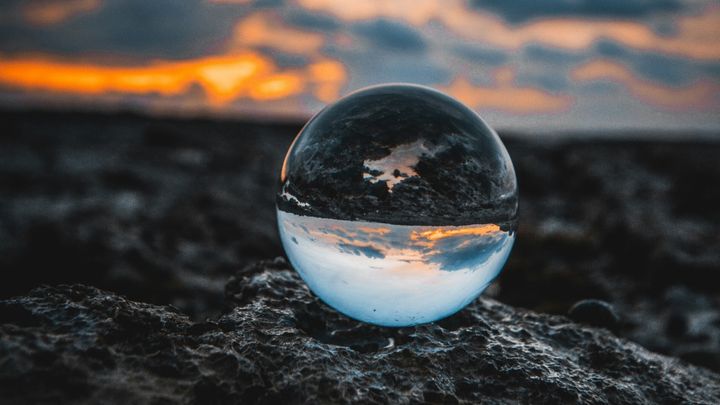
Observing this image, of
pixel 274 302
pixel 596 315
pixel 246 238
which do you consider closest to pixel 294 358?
pixel 274 302

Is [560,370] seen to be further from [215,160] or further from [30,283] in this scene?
[215,160]

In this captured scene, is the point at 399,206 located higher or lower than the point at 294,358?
higher

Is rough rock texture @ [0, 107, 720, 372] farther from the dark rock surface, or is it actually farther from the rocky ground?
the dark rock surface

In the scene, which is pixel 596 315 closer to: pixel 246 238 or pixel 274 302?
pixel 274 302

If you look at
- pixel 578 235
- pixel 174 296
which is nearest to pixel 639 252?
pixel 578 235

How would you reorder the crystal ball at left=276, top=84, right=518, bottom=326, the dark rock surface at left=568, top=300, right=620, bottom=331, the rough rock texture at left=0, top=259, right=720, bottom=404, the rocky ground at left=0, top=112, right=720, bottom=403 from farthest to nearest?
the dark rock surface at left=568, top=300, right=620, bottom=331
the crystal ball at left=276, top=84, right=518, bottom=326
the rocky ground at left=0, top=112, right=720, bottom=403
the rough rock texture at left=0, top=259, right=720, bottom=404

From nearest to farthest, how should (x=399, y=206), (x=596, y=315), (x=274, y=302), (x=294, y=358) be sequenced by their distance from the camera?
(x=294, y=358), (x=399, y=206), (x=274, y=302), (x=596, y=315)

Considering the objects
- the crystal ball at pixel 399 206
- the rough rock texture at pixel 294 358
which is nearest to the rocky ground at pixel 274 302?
the rough rock texture at pixel 294 358

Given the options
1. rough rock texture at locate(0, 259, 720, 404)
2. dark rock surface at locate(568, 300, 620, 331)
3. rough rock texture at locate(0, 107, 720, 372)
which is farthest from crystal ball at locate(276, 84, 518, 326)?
rough rock texture at locate(0, 107, 720, 372)
